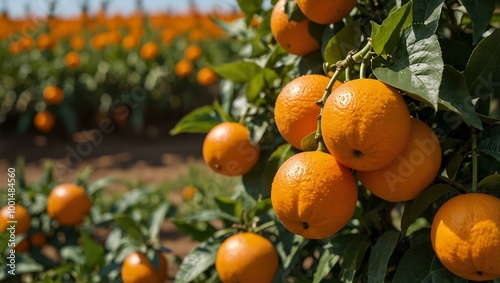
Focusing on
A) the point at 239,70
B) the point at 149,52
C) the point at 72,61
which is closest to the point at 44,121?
the point at 72,61

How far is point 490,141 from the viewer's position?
42.9 inches

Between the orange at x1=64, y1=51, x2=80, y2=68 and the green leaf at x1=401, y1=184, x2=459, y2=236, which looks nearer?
the green leaf at x1=401, y1=184, x2=459, y2=236

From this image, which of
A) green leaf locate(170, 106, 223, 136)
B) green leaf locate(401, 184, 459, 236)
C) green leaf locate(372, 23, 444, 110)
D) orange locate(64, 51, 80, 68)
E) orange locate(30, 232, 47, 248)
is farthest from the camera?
orange locate(64, 51, 80, 68)

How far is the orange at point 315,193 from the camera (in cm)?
100

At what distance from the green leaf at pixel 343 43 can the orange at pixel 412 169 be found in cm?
22

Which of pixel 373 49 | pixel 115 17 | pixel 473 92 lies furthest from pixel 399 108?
pixel 115 17

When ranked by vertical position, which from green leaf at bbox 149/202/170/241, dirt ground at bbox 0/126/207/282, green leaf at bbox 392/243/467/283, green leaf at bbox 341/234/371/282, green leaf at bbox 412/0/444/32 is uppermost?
green leaf at bbox 412/0/444/32

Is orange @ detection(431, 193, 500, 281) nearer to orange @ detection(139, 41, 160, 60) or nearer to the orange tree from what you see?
the orange tree

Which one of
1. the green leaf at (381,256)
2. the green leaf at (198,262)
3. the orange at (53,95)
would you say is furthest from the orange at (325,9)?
the orange at (53,95)

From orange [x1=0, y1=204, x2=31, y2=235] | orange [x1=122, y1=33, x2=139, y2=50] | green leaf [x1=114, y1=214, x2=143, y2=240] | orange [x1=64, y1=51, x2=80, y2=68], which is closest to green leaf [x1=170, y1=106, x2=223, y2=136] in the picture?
green leaf [x1=114, y1=214, x2=143, y2=240]

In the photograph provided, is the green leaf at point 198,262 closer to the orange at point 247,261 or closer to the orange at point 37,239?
the orange at point 247,261

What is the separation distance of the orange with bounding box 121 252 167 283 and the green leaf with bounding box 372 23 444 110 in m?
1.07

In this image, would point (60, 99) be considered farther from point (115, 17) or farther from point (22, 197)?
point (115, 17)

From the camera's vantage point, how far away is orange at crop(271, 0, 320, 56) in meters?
1.26
